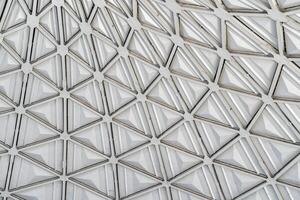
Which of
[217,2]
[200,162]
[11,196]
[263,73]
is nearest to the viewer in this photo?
[217,2]

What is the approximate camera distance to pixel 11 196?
35.8m

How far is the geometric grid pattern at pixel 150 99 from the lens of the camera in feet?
91.5

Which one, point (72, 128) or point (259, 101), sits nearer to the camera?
point (259, 101)

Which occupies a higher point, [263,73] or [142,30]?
[142,30]

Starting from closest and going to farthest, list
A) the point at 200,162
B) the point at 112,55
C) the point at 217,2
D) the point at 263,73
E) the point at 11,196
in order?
the point at 217,2, the point at 263,73, the point at 112,55, the point at 200,162, the point at 11,196

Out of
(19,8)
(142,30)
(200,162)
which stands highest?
(19,8)

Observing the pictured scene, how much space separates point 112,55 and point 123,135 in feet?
18.3

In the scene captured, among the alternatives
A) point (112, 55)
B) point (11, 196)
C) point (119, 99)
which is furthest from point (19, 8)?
point (11, 196)

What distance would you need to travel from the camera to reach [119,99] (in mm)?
32500

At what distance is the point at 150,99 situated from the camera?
31.9 m

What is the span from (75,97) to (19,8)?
6.41 m

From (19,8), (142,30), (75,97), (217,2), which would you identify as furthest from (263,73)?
(19,8)

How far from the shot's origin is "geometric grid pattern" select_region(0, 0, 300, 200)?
1097 inches

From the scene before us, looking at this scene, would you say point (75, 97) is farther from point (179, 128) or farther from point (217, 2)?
point (217, 2)
